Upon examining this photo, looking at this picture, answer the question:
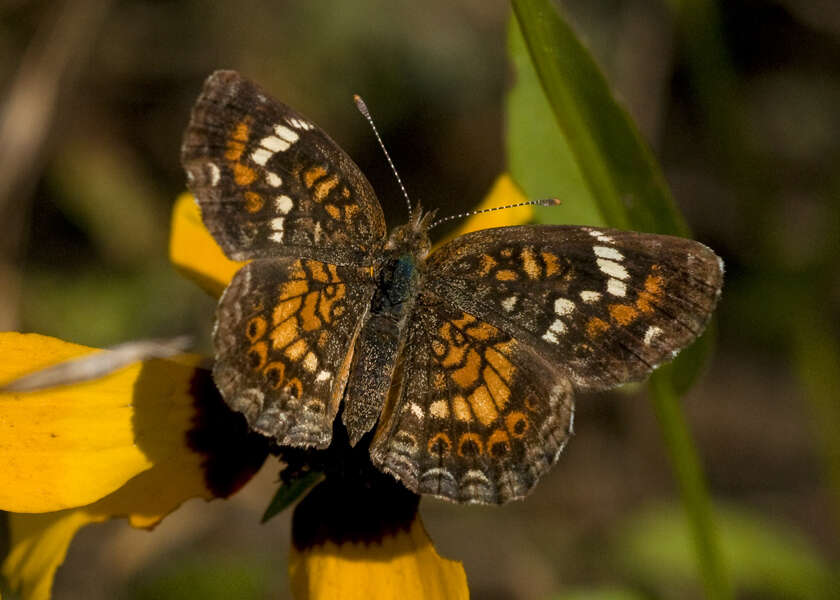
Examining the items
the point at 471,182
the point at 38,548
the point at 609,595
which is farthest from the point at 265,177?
the point at 471,182

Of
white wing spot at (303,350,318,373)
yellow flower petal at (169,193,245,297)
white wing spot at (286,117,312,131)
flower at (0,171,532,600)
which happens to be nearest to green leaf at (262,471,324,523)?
flower at (0,171,532,600)

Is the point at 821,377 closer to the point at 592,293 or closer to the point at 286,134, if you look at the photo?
the point at 592,293

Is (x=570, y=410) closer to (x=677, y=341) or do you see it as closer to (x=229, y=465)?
(x=677, y=341)

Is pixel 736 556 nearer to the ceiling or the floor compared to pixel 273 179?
nearer to the floor

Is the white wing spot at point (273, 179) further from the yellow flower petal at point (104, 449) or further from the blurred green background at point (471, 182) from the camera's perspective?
the blurred green background at point (471, 182)

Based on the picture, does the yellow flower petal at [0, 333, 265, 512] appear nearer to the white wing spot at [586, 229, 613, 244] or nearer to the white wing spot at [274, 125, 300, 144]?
the white wing spot at [274, 125, 300, 144]

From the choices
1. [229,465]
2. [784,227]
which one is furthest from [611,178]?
[784,227]
